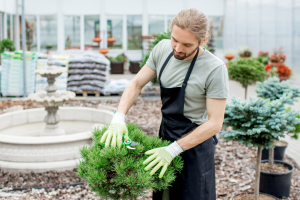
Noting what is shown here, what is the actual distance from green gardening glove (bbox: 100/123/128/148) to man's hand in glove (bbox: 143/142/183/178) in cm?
18

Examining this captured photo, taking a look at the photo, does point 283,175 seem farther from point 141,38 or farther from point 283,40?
point 141,38

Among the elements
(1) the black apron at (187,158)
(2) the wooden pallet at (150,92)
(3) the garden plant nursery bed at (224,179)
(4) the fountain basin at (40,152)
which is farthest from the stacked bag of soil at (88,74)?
(1) the black apron at (187,158)

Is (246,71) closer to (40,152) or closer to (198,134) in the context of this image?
(40,152)

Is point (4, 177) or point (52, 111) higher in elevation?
point (52, 111)

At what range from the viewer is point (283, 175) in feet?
11.5

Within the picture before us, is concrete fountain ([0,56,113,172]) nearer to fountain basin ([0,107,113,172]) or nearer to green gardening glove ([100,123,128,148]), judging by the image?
fountain basin ([0,107,113,172])

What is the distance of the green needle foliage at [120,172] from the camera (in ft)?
5.52

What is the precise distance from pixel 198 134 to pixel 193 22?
62cm

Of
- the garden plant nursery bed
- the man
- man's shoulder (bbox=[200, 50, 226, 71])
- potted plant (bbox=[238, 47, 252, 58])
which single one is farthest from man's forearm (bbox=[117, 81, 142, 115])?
potted plant (bbox=[238, 47, 252, 58])

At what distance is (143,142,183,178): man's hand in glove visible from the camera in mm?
1742

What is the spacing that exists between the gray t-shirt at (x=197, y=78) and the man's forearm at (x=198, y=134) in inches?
6.4

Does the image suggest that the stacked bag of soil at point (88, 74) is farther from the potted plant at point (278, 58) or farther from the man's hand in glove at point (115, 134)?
the man's hand in glove at point (115, 134)

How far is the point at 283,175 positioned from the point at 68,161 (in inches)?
98.2

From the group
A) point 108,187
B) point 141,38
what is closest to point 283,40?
point 141,38
